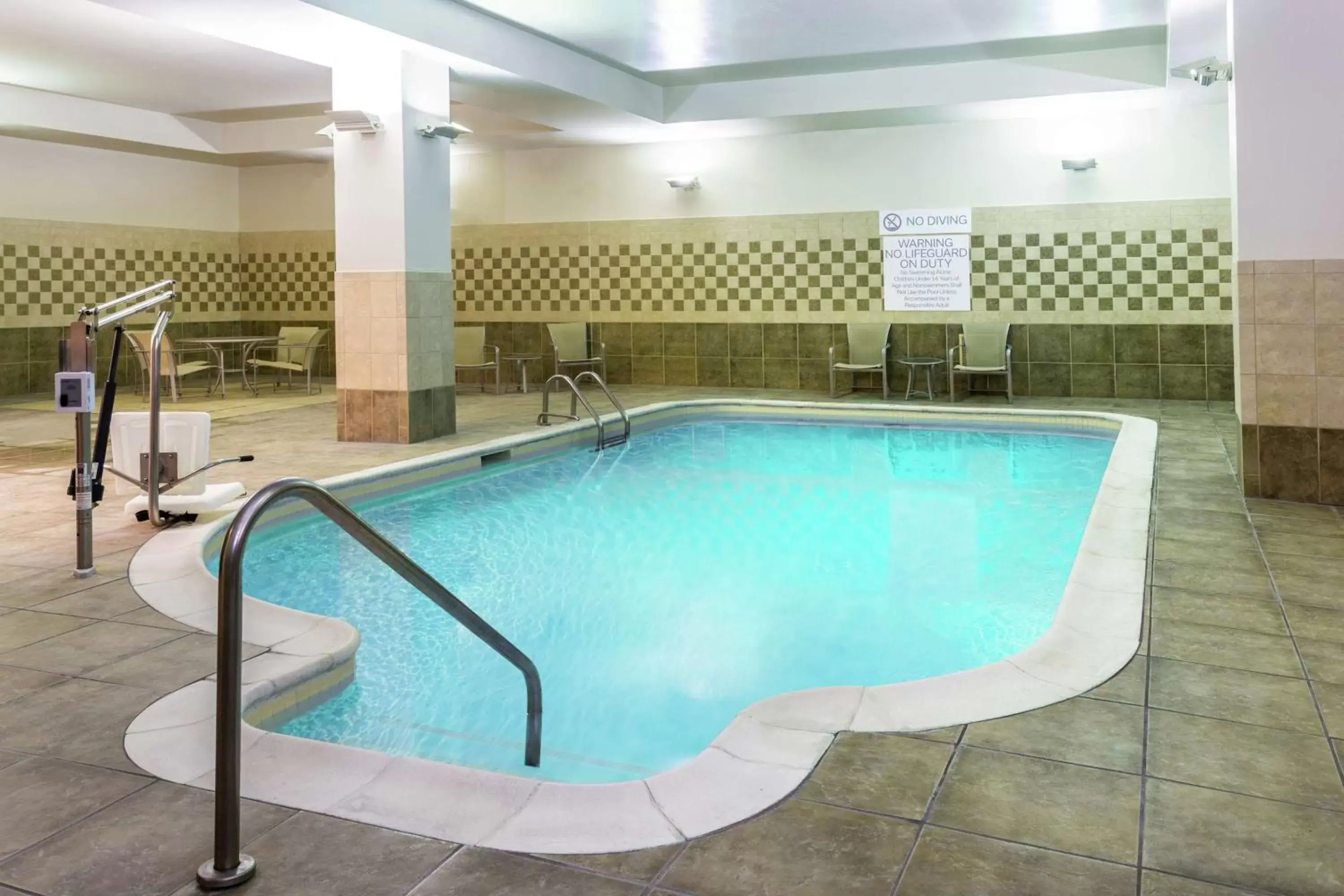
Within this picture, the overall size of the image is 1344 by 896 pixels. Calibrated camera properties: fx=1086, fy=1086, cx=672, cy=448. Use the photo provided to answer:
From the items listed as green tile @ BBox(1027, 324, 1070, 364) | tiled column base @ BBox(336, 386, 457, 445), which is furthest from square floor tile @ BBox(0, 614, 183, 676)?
green tile @ BBox(1027, 324, 1070, 364)

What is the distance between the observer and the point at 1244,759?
2.24 m

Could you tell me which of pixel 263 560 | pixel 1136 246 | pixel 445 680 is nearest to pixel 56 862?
pixel 445 680

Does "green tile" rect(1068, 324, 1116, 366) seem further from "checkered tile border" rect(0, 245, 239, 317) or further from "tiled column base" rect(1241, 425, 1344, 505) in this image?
"checkered tile border" rect(0, 245, 239, 317)

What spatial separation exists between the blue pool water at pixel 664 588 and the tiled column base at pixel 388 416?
2.35 feet

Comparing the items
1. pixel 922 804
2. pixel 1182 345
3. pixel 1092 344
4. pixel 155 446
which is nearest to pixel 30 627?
pixel 155 446

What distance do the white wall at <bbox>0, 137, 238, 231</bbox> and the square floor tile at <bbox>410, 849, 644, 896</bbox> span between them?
11.0 meters

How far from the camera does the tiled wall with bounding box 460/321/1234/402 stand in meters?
9.68

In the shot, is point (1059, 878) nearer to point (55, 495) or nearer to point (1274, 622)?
point (1274, 622)

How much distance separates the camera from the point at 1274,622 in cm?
317

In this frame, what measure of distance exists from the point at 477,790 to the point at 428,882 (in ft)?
1.16

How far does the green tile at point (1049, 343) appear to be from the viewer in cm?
1005

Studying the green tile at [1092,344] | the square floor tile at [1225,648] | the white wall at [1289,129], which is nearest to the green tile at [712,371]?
the green tile at [1092,344]

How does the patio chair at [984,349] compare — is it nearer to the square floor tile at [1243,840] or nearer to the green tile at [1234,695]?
the green tile at [1234,695]

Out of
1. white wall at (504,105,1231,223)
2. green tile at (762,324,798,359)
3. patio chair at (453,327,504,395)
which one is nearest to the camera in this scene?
white wall at (504,105,1231,223)
